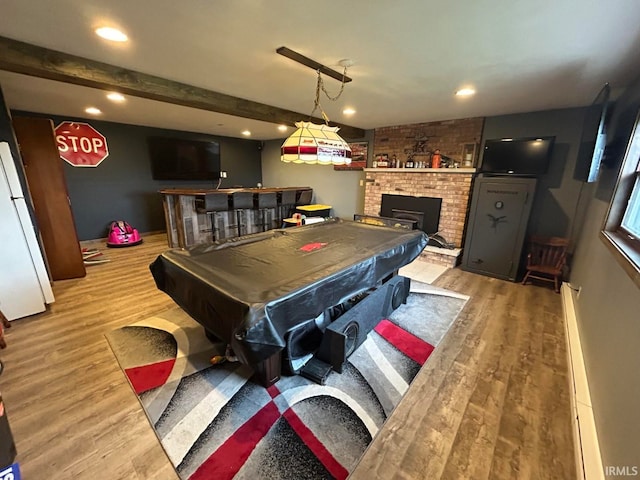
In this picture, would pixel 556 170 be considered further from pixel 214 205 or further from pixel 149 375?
pixel 214 205

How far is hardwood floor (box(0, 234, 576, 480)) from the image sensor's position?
135cm

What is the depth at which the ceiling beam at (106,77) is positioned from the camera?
6.19 ft

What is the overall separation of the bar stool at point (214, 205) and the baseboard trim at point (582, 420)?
16.5 feet

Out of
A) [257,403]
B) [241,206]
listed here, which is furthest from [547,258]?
[241,206]

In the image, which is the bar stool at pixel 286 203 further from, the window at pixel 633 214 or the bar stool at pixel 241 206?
the window at pixel 633 214

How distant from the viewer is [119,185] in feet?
17.4

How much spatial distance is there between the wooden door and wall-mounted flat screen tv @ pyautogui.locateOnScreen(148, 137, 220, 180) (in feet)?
7.83

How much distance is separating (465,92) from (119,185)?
244 inches

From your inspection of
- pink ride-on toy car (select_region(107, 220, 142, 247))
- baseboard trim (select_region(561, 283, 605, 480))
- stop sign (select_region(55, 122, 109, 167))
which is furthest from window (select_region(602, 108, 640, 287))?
stop sign (select_region(55, 122, 109, 167))

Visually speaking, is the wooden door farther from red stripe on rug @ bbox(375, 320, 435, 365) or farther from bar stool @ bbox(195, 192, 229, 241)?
red stripe on rug @ bbox(375, 320, 435, 365)

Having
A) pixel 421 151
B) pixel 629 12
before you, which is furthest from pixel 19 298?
pixel 421 151

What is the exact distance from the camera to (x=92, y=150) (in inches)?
194

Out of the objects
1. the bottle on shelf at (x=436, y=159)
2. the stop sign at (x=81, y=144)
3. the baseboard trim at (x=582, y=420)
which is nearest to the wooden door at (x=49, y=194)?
the stop sign at (x=81, y=144)

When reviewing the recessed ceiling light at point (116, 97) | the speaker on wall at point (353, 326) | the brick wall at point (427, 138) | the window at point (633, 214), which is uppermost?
the recessed ceiling light at point (116, 97)
